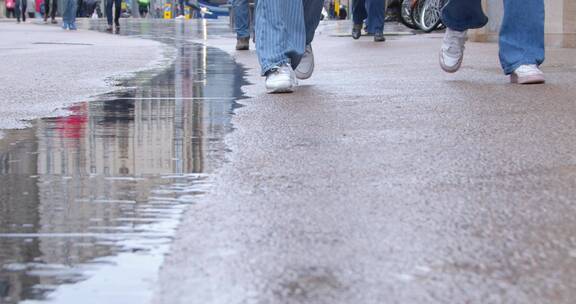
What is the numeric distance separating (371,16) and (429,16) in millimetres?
3440

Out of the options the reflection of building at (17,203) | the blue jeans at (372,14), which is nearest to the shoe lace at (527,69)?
the reflection of building at (17,203)

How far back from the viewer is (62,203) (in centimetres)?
→ 251

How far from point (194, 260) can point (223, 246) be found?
117 mm

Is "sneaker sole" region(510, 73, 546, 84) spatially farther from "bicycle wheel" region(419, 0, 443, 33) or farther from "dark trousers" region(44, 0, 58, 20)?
"dark trousers" region(44, 0, 58, 20)

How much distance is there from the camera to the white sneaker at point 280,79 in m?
5.29

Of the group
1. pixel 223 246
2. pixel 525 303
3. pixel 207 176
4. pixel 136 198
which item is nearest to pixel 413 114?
pixel 207 176

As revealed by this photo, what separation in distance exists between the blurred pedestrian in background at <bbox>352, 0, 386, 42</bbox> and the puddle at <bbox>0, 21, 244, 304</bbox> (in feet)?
28.1

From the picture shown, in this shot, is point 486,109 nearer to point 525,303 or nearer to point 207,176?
point 207,176

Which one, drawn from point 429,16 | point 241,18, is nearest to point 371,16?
point 241,18

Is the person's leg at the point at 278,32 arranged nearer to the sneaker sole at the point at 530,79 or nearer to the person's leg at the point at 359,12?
the sneaker sole at the point at 530,79

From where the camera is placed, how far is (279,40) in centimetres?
535

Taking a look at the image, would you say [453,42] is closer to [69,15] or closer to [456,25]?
[456,25]

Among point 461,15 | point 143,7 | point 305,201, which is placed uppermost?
point 461,15

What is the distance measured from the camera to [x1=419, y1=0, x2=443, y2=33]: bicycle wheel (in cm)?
1680
